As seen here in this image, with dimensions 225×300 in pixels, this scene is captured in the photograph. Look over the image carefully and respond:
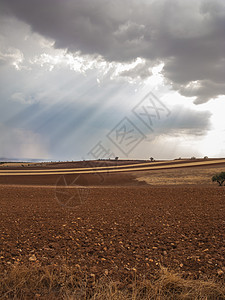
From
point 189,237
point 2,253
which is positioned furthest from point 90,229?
point 189,237

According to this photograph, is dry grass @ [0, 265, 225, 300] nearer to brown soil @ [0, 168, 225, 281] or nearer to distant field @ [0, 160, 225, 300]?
distant field @ [0, 160, 225, 300]

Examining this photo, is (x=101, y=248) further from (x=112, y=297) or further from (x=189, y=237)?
(x=189, y=237)

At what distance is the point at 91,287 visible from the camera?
4406 mm

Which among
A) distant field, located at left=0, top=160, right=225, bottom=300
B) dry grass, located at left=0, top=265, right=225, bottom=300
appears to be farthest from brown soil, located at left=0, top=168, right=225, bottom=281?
dry grass, located at left=0, top=265, right=225, bottom=300

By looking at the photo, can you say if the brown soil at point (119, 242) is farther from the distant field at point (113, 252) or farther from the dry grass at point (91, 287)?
the dry grass at point (91, 287)

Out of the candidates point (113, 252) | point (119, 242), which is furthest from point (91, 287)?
point (119, 242)

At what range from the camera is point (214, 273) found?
16.4ft

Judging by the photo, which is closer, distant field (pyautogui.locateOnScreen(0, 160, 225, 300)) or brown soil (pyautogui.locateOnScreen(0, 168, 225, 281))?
distant field (pyautogui.locateOnScreen(0, 160, 225, 300))

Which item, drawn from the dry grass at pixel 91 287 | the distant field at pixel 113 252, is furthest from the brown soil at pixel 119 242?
the dry grass at pixel 91 287

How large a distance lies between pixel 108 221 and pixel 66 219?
2.19 m

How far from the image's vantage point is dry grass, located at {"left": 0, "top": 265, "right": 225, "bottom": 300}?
157 inches

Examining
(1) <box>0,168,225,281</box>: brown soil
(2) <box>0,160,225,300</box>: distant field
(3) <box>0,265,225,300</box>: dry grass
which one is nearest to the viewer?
(3) <box>0,265,225,300</box>: dry grass

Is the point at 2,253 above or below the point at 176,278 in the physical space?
above

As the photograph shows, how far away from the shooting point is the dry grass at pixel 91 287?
157 inches
